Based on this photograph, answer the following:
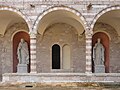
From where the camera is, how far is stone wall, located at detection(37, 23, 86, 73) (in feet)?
55.3

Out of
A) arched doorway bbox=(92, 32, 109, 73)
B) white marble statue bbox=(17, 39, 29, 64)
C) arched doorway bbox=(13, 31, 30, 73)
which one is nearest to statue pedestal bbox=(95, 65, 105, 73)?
arched doorway bbox=(92, 32, 109, 73)

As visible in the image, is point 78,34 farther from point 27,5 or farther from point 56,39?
point 27,5

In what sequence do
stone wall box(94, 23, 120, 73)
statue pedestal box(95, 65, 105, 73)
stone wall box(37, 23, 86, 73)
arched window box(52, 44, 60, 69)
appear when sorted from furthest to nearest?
arched window box(52, 44, 60, 69) → stone wall box(37, 23, 86, 73) → stone wall box(94, 23, 120, 73) → statue pedestal box(95, 65, 105, 73)

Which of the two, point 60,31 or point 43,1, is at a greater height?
point 43,1

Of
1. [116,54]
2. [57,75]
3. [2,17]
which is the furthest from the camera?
[116,54]

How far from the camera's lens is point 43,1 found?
1346cm

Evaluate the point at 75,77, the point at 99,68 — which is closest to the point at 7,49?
the point at 75,77

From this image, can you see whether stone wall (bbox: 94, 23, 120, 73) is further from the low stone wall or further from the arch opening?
the low stone wall

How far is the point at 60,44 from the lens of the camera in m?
17.0

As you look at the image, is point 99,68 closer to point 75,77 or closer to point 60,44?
point 60,44

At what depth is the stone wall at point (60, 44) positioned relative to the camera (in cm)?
1684

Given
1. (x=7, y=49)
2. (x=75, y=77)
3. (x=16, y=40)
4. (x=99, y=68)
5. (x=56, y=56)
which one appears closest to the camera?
(x=75, y=77)

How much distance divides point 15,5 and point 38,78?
3988mm

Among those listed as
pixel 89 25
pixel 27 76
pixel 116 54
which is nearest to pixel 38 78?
Answer: pixel 27 76
